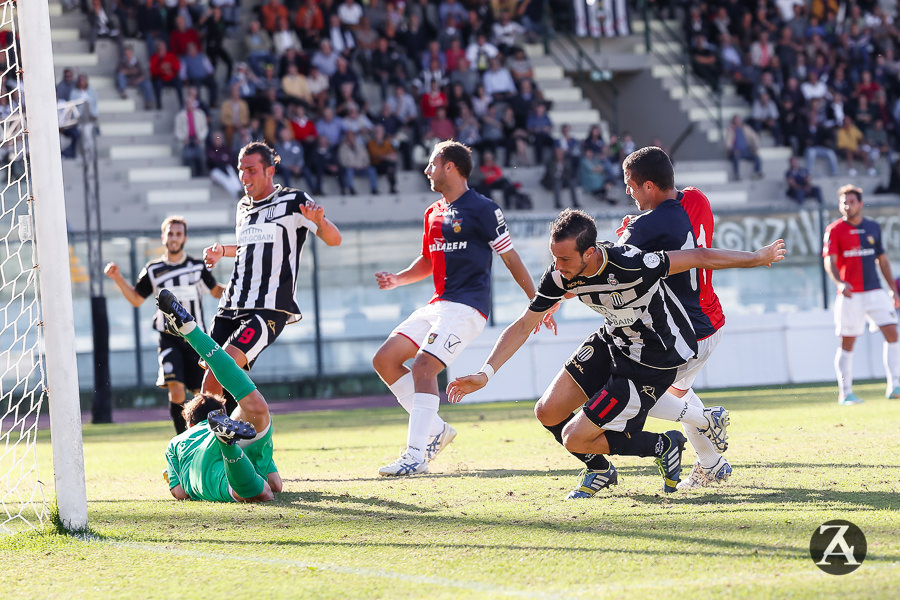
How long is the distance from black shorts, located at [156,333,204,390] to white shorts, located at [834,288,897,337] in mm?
7050

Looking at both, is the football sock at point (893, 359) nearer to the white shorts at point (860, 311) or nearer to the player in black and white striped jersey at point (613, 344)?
the white shorts at point (860, 311)

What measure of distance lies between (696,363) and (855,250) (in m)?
7.39

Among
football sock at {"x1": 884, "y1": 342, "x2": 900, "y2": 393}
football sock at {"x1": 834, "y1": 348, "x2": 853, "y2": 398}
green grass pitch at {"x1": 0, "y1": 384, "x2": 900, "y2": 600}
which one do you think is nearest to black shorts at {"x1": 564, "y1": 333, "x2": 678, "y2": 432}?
green grass pitch at {"x1": 0, "y1": 384, "x2": 900, "y2": 600}

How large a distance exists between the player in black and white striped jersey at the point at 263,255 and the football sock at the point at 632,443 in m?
2.57

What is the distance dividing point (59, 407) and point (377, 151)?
56.6 ft

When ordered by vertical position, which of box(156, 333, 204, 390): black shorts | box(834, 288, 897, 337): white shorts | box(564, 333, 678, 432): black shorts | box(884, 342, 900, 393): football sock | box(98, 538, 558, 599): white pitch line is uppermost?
box(564, 333, 678, 432): black shorts

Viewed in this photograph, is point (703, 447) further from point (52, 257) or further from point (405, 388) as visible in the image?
point (52, 257)

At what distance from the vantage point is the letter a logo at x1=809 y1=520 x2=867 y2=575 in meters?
4.22

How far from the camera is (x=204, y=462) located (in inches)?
264

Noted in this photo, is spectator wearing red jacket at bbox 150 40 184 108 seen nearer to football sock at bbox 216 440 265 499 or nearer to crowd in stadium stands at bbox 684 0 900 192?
crowd in stadium stands at bbox 684 0 900 192

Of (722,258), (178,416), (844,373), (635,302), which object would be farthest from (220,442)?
(844,373)

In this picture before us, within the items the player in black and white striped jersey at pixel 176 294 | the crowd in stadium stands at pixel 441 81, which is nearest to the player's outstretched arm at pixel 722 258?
the player in black and white striped jersey at pixel 176 294

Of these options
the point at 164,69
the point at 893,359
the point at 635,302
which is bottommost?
the point at 893,359

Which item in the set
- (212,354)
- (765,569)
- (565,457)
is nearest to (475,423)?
(565,457)
